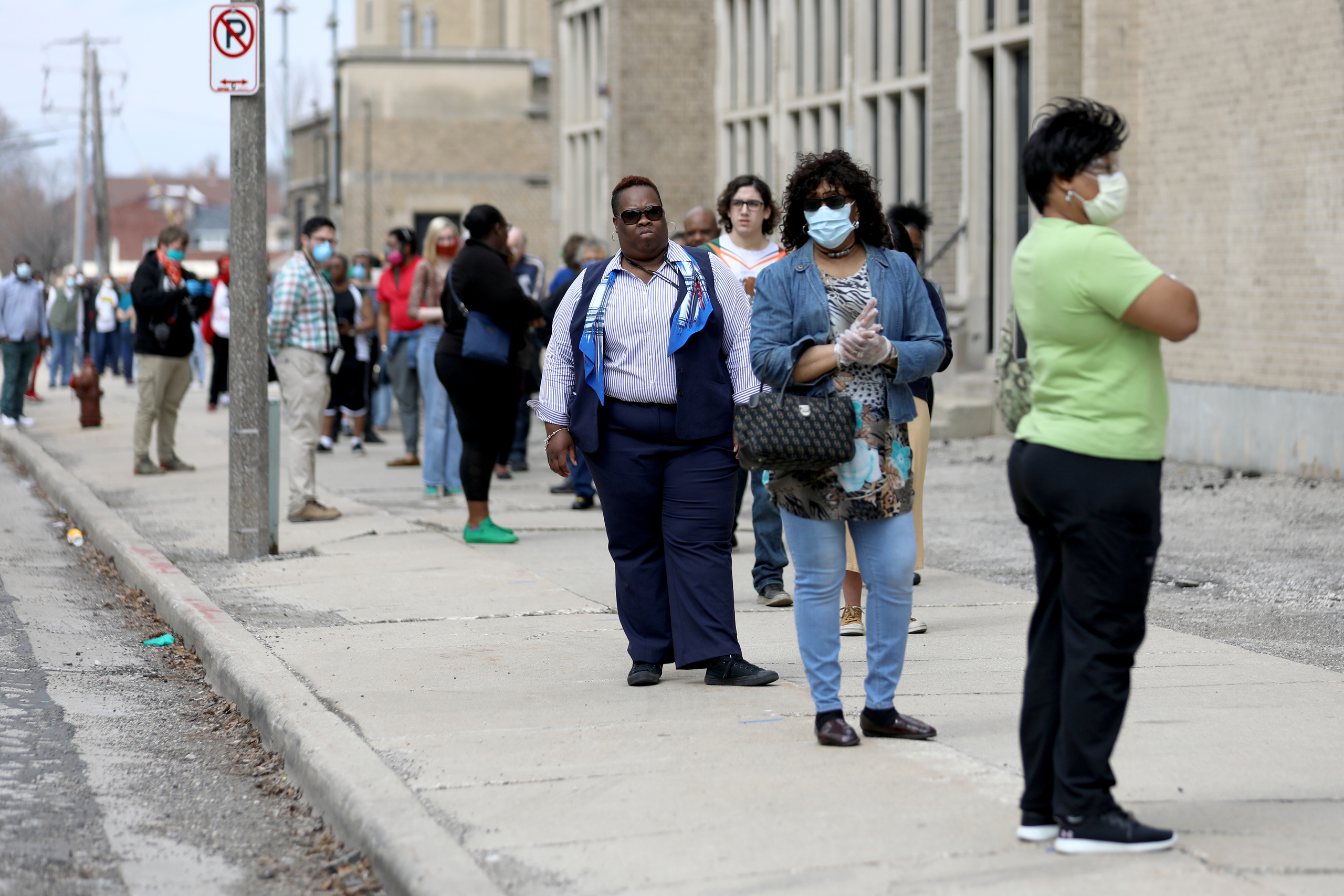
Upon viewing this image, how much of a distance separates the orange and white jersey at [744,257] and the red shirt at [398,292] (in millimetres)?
7534

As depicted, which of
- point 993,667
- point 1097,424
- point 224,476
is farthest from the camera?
point 224,476

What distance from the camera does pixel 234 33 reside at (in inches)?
379

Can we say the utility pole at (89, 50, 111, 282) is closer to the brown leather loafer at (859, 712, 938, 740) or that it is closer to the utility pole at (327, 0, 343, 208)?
the utility pole at (327, 0, 343, 208)

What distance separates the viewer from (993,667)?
659cm

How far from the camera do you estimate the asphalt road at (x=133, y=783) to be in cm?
465

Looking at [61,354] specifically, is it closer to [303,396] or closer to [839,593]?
[303,396]

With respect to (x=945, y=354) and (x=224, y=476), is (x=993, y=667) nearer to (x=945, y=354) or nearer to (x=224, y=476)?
(x=945, y=354)

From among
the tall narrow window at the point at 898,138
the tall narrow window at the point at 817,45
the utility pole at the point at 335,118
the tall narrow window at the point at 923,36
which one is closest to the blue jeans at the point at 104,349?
the utility pole at the point at 335,118

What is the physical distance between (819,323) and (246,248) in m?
5.26

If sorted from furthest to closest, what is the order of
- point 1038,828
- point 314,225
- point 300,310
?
point 314,225, point 300,310, point 1038,828

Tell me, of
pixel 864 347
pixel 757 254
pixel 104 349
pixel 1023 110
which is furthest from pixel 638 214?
pixel 104 349

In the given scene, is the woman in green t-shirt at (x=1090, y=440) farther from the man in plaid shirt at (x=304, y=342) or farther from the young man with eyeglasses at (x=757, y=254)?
the man in plaid shirt at (x=304, y=342)

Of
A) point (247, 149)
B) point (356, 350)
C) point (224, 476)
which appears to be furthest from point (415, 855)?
point (356, 350)

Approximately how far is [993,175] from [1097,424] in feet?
47.7
